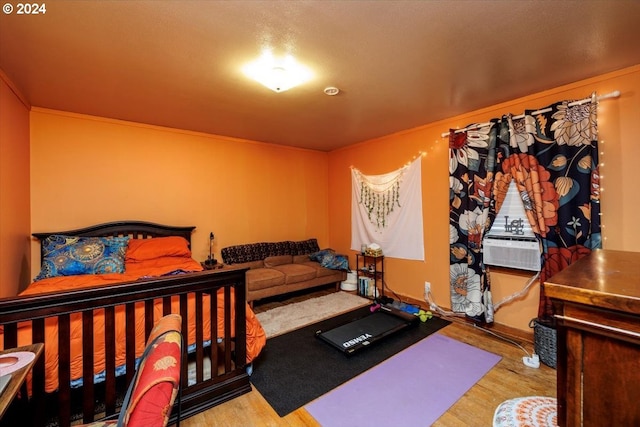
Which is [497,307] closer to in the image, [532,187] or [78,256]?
[532,187]

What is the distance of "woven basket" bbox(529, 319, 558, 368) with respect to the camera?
236 cm

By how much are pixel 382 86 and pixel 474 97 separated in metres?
1.06

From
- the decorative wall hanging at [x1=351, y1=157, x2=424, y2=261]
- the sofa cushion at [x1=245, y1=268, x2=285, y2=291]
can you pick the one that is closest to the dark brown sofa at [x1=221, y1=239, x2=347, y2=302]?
the sofa cushion at [x1=245, y1=268, x2=285, y2=291]

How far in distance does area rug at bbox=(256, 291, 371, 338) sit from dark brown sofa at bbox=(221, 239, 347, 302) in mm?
269

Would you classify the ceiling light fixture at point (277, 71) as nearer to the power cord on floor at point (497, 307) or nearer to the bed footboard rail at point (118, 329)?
the bed footboard rail at point (118, 329)

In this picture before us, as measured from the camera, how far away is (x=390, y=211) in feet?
14.1

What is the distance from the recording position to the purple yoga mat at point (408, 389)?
1.85m

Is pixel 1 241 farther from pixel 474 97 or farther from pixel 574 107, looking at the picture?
pixel 574 107

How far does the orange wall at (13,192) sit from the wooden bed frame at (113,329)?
4.82 ft

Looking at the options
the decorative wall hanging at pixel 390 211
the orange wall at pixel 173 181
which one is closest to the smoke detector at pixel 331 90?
the decorative wall hanging at pixel 390 211

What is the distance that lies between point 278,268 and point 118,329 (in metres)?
2.57

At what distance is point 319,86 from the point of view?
2.59 metres

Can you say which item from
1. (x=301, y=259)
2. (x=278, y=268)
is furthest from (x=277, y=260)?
(x=301, y=259)

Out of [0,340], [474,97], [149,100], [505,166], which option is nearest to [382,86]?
[474,97]
